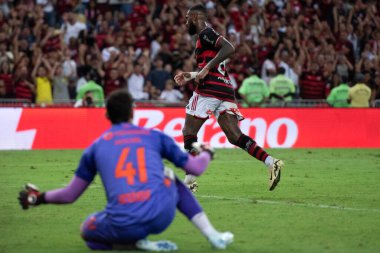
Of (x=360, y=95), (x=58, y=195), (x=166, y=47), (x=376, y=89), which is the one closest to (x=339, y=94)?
(x=360, y=95)

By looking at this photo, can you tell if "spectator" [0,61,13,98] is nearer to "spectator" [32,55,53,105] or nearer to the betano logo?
"spectator" [32,55,53,105]

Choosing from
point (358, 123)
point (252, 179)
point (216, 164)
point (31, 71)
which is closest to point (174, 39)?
point (31, 71)

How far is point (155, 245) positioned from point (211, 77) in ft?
18.2

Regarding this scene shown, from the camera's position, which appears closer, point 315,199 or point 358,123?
point 315,199

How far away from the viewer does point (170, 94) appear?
81.8 ft

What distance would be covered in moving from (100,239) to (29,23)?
1836cm

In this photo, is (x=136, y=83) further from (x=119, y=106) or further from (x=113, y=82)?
(x=119, y=106)

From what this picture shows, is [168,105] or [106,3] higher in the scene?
[106,3]

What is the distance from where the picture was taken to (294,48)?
2814 cm

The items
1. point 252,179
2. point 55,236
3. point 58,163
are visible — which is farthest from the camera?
point 58,163

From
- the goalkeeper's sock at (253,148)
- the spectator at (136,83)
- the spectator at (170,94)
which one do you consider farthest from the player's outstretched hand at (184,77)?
the spectator at (136,83)

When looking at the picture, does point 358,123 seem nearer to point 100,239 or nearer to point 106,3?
point 106,3

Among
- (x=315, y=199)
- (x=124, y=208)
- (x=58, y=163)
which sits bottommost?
(x=58, y=163)

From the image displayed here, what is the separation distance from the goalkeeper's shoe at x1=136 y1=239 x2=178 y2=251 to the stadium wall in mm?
14331
